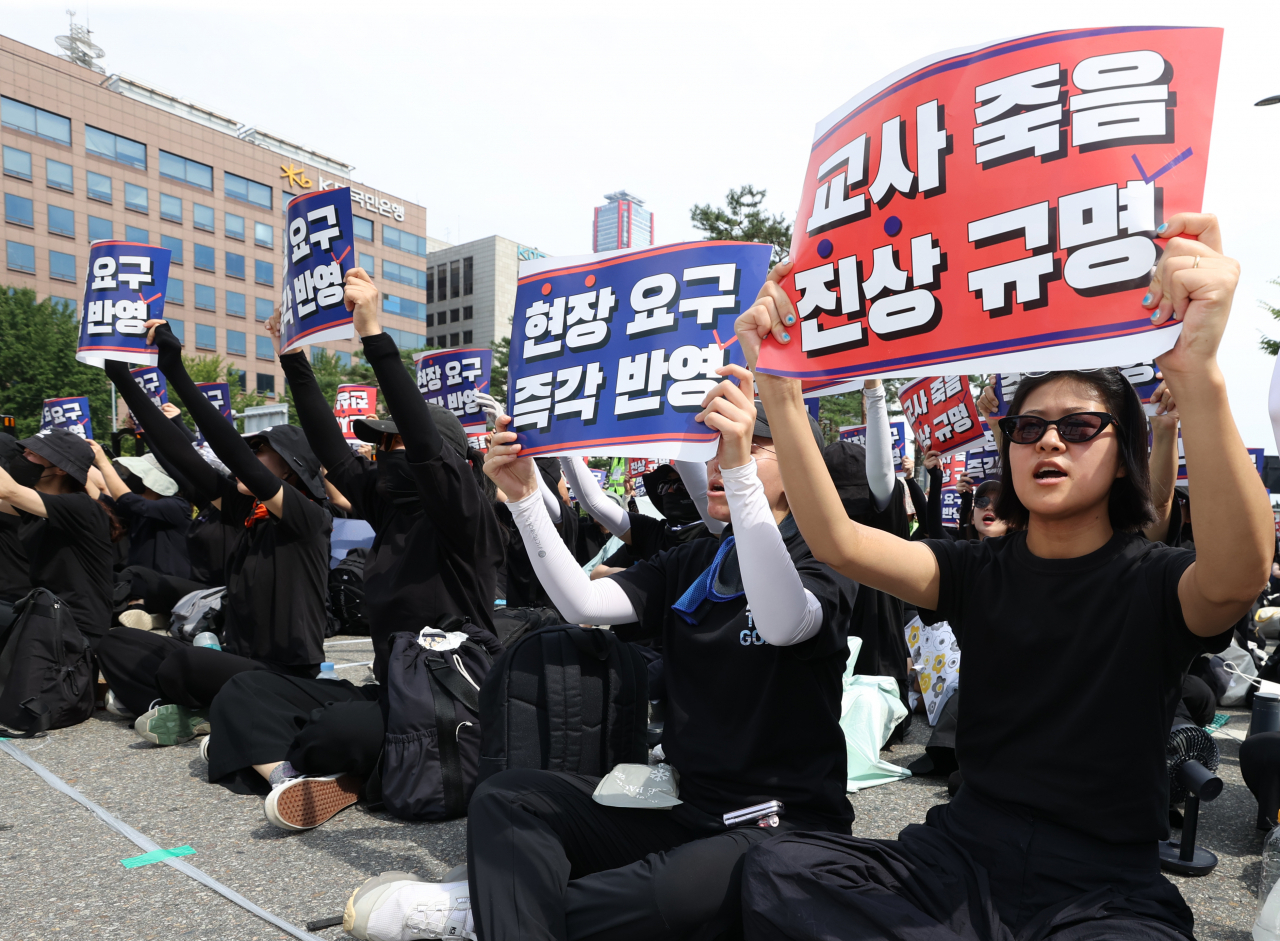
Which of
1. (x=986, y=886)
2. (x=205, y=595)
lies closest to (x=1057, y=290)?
(x=986, y=886)

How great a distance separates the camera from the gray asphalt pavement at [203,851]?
2.80 metres

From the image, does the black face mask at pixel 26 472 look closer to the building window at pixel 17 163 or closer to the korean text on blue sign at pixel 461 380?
the korean text on blue sign at pixel 461 380

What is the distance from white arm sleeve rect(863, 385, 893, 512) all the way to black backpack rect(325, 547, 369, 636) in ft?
19.2

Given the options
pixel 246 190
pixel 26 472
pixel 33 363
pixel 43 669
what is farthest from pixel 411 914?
pixel 246 190

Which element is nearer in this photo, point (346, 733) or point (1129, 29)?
point (1129, 29)

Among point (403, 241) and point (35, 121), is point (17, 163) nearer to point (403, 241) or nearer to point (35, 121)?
point (35, 121)

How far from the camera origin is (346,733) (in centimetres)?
372

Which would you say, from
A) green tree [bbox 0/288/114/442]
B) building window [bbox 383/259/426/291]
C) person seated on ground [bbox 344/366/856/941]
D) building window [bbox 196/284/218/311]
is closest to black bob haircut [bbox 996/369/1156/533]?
person seated on ground [bbox 344/366/856/941]

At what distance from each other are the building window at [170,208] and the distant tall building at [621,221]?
64758mm

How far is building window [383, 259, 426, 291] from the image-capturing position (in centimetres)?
6238

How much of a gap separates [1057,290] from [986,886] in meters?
1.24

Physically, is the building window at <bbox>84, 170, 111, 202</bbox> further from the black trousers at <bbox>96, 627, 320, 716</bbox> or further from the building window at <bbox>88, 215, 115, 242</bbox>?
the black trousers at <bbox>96, 627, 320, 716</bbox>

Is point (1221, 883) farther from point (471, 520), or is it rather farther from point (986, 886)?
point (471, 520)

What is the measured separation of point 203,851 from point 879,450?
131 inches
